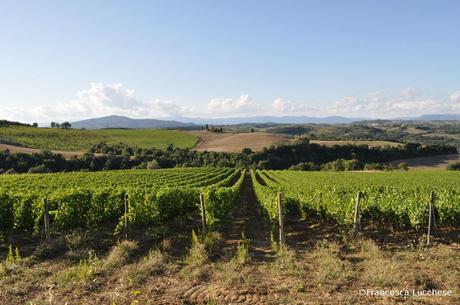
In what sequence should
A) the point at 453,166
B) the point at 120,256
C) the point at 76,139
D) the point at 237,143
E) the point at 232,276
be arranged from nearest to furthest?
the point at 232,276
the point at 120,256
the point at 453,166
the point at 76,139
the point at 237,143

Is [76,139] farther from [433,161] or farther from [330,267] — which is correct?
[330,267]

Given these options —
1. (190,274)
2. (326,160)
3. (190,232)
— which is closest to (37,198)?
(190,232)

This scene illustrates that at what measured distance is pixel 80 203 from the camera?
14039 millimetres

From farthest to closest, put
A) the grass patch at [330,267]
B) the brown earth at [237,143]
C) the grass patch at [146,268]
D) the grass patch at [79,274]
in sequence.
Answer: the brown earth at [237,143] < the grass patch at [146,268] < the grass patch at [79,274] < the grass patch at [330,267]

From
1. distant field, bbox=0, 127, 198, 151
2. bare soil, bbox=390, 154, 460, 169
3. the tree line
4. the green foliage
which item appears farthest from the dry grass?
distant field, bbox=0, 127, 198, 151

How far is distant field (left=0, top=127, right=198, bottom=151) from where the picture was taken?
3794 inches

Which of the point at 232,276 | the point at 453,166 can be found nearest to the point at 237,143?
the point at 453,166

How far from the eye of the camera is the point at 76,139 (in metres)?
110

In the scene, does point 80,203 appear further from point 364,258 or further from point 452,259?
point 452,259

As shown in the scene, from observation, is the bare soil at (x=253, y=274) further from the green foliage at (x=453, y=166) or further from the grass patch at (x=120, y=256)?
the green foliage at (x=453, y=166)

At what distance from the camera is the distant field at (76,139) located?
96375 millimetres

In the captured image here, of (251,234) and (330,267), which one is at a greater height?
(330,267)

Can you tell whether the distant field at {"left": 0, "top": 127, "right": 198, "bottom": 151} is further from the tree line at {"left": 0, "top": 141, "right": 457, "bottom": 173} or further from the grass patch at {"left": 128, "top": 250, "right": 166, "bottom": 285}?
the grass patch at {"left": 128, "top": 250, "right": 166, "bottom": 285}

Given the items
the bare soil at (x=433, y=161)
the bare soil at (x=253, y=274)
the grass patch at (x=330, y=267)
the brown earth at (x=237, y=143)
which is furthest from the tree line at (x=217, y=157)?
the grass patch at (x=330, y=267)
